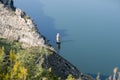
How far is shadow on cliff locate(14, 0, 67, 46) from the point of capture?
164ft

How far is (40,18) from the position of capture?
54812 mm

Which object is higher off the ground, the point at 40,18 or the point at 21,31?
the point at 40,18

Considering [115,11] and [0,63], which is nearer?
[0,63]

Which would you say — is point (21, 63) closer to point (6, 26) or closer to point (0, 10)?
point (6, 26)

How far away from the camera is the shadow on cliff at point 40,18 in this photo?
164 ft

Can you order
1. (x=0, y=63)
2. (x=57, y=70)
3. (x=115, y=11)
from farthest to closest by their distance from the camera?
1. (x=115, y=11)
2. (x=57, y=70)
3. (x=0, y=63)

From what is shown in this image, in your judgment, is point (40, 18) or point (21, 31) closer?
point (21, 31)

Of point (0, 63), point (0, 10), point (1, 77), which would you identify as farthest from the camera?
point (0, 10)

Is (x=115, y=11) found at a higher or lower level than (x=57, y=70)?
higher

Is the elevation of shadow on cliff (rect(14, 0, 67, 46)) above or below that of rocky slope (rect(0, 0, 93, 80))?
above

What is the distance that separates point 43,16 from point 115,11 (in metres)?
10.7

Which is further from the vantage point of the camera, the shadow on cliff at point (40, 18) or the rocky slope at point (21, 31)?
the shadow on cliff at point (40, 18)

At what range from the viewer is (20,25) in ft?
103

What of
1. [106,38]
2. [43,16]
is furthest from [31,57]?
[43,16]
